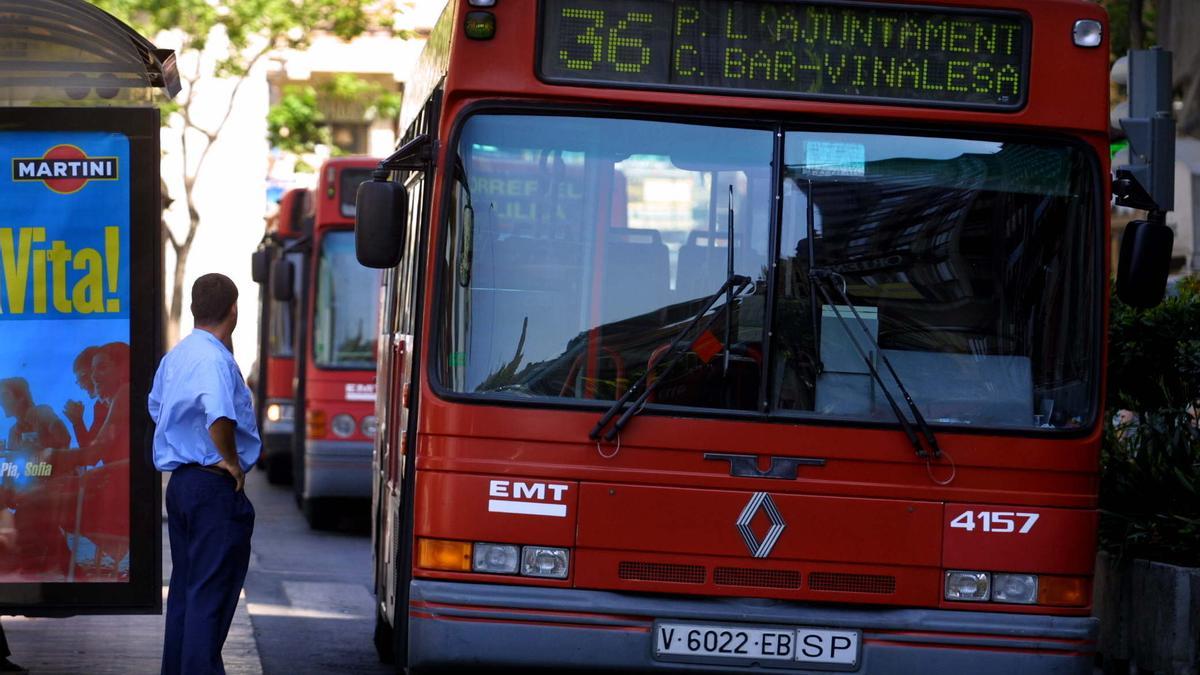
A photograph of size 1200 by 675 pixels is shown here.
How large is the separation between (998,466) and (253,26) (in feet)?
84.6

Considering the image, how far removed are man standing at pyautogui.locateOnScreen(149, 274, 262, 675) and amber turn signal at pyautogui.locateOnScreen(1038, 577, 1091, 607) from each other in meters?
2.81

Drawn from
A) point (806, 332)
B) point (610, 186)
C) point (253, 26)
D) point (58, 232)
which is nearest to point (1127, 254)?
point (806, 332)

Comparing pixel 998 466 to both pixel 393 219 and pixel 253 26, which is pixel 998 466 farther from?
pixel 253 26

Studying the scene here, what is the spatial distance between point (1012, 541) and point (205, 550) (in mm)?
2852

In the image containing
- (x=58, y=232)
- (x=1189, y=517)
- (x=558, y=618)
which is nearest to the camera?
(x=558, y=618)

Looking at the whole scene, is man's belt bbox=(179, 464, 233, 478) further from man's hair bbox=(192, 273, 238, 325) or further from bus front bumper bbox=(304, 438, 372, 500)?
bus front bumper bbox=(304, 438, 372, 500)

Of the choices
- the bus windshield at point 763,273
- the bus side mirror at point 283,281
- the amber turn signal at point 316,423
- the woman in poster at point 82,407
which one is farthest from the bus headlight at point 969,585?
the bus side mirror at point 283,281

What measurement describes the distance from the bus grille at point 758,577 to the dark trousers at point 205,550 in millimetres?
1834

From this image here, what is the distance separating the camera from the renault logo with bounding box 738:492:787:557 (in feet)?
21.6

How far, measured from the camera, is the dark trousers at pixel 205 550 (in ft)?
23.4

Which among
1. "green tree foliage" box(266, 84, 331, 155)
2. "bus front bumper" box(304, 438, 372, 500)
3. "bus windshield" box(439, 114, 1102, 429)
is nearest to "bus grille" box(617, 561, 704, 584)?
"bus windshield" box(439, 114, 1102, 429)

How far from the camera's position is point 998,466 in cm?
662

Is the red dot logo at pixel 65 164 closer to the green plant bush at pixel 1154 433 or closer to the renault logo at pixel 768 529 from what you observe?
the renault logo at pixel 768 529

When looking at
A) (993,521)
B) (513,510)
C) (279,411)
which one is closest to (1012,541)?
(993,521)
